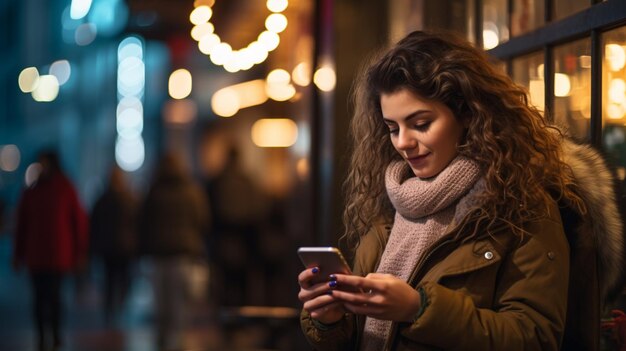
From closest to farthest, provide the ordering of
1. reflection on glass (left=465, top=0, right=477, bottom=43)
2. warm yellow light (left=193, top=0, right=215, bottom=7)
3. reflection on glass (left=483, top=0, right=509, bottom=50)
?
reflection on glass (left=483, top=0, right=509, bottom=50) → reflection on glass (left=465, top=0, right=477, bottom=43) → warm yellow light (left=193, top=0, right=215, bottom=7)

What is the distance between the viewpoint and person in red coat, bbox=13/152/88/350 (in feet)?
28.8

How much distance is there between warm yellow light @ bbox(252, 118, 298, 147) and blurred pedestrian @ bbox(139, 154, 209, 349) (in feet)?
10.3

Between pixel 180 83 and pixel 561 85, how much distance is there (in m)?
18.3

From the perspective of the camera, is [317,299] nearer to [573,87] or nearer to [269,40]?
[573,87]

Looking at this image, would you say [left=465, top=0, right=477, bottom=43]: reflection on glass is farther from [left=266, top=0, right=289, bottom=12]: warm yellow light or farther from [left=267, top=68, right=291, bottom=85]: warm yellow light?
[left=267, top=68, right=291, bottom=85]: warm yellow light

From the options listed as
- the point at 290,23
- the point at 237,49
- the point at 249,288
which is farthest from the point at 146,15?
the point at 249,288

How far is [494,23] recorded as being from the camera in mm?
4016

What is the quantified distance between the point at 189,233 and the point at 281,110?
440 cm

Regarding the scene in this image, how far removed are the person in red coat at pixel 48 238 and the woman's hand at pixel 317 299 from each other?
668 centimetres

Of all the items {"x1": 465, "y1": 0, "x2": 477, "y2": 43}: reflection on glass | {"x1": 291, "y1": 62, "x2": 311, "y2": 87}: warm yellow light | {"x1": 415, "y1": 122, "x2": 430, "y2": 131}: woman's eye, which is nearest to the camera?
{"x1": 415, "y1": 122, "x2": 430, "y2": 131}: woman's eye

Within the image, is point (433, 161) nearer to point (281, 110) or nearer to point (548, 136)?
point (548, 136)

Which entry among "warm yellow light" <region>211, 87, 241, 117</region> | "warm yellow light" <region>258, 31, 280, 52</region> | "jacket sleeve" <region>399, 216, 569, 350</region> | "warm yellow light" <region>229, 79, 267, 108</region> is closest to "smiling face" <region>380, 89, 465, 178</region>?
"jacket sleeve" <region>399, 216, 569, 350</region>

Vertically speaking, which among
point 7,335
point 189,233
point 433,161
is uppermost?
point 433,161

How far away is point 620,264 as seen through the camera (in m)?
2.62
